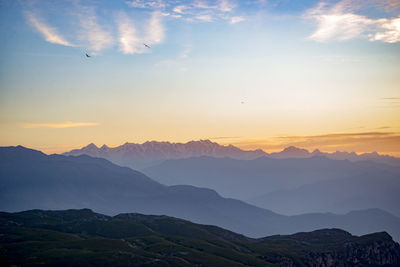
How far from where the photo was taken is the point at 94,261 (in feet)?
598

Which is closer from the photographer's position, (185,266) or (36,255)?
(36,255)

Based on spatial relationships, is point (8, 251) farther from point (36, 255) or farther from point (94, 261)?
point (94, 261)

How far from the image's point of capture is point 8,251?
18825 centimetres

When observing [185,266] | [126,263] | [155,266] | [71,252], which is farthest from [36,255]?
[185,266]

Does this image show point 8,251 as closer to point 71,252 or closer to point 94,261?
point 71,252

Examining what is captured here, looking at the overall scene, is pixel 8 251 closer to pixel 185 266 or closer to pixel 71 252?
pixel 71 252

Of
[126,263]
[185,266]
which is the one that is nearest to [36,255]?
[126,263]

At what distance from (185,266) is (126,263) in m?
30.7

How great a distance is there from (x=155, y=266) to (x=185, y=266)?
1788cm

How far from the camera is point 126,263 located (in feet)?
617

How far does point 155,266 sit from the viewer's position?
18938cm

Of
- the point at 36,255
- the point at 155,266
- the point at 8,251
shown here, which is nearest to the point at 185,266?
the point at 155,266

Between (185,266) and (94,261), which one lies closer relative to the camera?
(94,261)

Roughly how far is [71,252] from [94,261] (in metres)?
17.1
